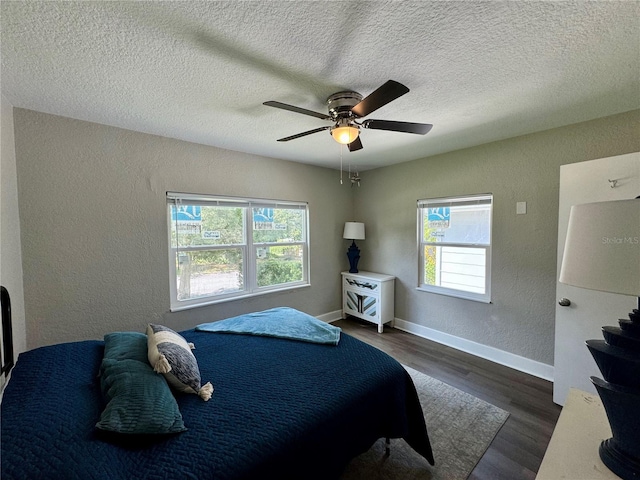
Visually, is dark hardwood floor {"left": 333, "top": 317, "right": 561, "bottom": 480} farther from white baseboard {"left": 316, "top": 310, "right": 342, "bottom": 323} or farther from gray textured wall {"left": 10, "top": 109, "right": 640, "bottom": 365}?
white baseboard {"left": 316, "top": 310, "right": 342, "bottom": 323}

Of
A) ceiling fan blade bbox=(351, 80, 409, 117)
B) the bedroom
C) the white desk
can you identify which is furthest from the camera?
the bedroom

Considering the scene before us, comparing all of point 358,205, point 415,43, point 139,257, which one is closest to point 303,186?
point 358,205

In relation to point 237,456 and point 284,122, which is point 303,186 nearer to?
point 284,122

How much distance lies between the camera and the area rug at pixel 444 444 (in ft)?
5.28

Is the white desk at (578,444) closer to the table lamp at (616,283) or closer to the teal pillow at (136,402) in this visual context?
the table lamp at (616,283)

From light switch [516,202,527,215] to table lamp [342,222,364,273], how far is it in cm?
196

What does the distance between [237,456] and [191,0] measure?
6.05ft

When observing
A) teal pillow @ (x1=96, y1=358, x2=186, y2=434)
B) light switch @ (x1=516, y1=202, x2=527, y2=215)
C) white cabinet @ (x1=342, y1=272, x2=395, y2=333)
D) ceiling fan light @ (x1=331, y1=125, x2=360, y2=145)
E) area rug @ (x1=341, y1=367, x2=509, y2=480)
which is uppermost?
ceiling fan light @ (x1=331, y1=125, x2=360, y2=145)

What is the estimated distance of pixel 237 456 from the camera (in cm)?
102

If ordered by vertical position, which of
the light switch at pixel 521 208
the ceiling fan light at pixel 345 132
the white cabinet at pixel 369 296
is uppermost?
the ceiling fan light at pixel 345 132

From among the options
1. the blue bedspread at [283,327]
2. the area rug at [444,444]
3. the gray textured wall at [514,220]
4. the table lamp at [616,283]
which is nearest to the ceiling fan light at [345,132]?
the table lamp at [616,283]

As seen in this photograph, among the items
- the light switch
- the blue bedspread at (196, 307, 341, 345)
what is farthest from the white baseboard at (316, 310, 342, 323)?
the light switch

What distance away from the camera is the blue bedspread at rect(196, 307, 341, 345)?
2.05 metres

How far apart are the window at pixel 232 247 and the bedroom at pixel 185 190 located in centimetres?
13
